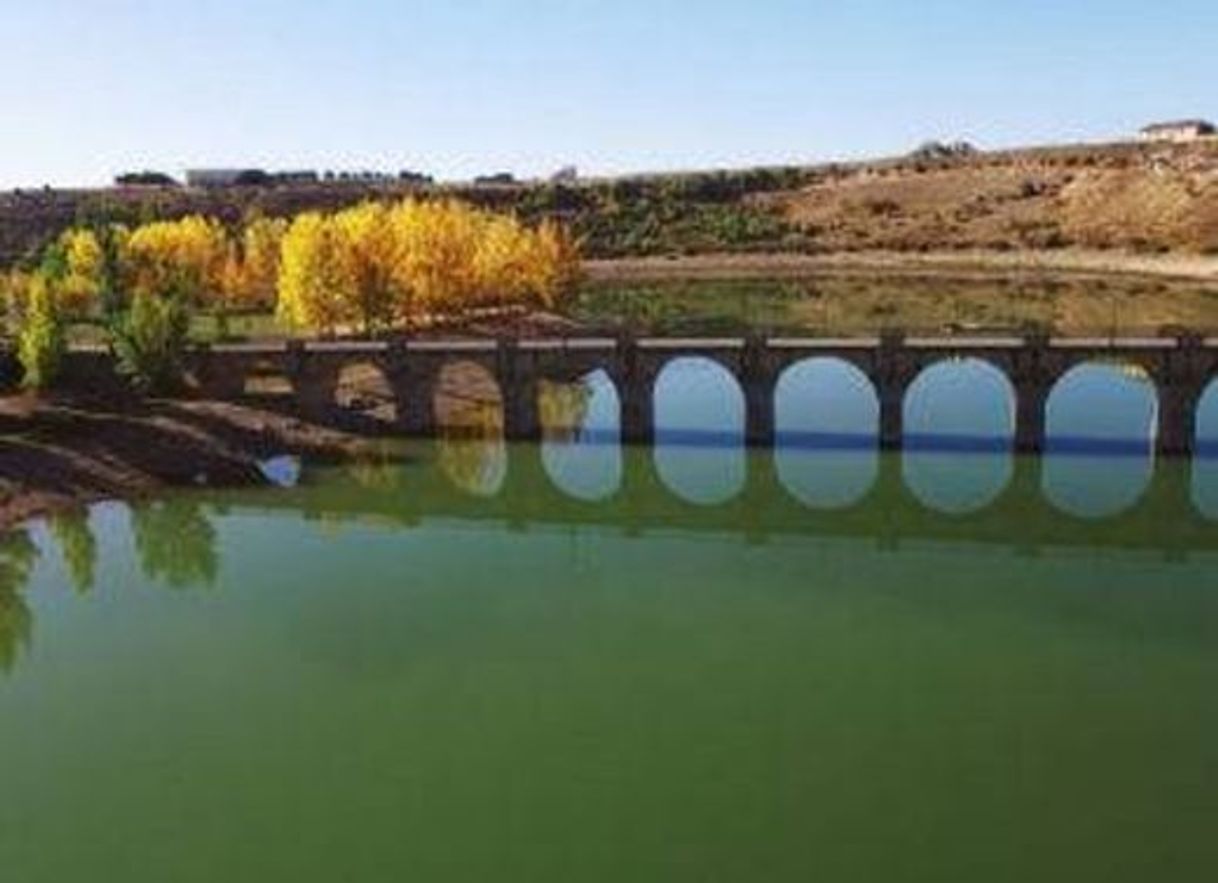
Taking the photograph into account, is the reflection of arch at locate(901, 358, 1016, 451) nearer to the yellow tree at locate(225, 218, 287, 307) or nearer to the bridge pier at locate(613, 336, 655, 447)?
the bridge pier at locate(613, 336, 655, 447)

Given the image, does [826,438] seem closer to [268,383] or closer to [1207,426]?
[1207,426]

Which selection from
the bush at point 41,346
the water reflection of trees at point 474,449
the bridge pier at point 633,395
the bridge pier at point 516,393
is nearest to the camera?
the water reflection of trees at point 474,449

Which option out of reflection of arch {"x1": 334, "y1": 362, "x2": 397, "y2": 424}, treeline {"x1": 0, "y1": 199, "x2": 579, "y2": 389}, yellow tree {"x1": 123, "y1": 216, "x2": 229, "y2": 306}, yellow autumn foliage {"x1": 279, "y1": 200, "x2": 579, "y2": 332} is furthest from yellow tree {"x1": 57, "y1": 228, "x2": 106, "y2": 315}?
reflection of arch {"x1": 334, "y1": 362, "x2": 397, "y2": 424}

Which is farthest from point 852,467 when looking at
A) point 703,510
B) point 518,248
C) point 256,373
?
point 518,248

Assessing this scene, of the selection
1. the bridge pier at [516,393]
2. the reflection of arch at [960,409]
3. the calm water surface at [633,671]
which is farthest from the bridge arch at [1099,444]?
the bridge pier at [516,393]

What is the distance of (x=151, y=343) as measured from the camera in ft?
259

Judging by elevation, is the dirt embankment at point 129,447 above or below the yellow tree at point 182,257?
below

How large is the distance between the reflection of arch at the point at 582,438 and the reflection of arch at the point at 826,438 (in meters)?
7.95

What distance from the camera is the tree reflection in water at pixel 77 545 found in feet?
188

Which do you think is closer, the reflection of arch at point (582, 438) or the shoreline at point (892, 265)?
the reflection of arch at point (582, 438)

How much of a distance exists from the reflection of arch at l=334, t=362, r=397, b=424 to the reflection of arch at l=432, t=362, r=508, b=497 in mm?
2559

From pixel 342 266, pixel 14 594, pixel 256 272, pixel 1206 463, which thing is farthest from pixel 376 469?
pixel 256 272

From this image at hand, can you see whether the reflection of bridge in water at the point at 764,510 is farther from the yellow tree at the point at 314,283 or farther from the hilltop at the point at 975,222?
the hilltop at the point at 975,222

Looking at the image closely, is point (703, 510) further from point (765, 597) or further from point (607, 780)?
point (607, 780)
